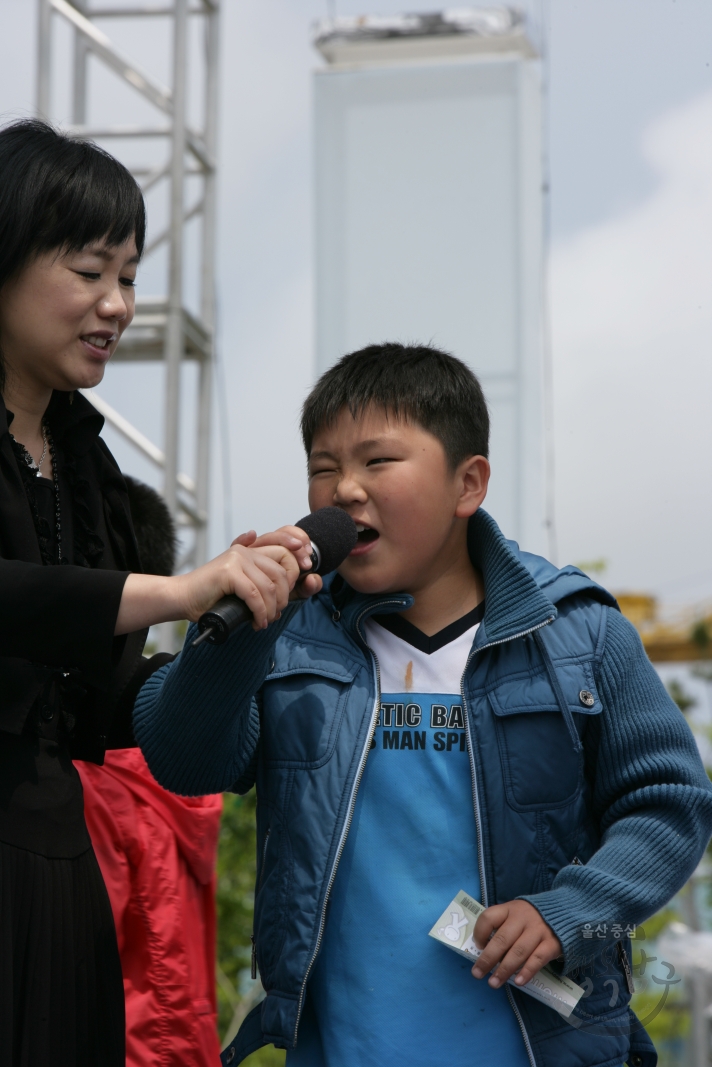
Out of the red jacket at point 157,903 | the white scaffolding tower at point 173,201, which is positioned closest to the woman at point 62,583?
the red jacket at point 157,903

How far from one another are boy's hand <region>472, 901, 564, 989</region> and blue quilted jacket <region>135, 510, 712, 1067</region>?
0.02 meters

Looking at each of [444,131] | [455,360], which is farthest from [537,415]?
[455,360]

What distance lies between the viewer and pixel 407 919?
1737mm

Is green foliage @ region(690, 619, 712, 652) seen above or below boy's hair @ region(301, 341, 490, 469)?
below

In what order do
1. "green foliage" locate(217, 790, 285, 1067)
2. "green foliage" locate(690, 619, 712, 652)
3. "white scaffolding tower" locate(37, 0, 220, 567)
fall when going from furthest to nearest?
"green foliage" locate(690, 619, 712, 652)
"green foliage" locate(217, 790, 285, 1067)
"white scaffolding tower" locate(37, 0, 220, 567)

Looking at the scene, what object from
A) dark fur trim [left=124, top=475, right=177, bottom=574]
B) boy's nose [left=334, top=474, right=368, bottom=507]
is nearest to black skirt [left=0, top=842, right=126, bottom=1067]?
boy's nose [left=334, top=474, right=368, bottom=507]

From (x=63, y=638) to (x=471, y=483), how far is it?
770 millimetres

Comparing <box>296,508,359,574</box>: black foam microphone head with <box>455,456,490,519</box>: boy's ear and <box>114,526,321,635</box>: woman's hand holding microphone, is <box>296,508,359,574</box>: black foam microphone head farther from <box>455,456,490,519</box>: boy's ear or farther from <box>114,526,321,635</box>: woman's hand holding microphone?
<box>455,456,490,519</box>: boy's ear

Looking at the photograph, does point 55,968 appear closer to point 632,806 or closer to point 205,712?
point 205,712

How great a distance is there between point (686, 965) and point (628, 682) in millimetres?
2054

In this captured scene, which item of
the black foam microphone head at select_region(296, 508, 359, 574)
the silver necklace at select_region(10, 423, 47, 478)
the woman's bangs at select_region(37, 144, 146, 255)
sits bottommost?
the black foam microphone head at select_region(296, 508, 359, 574)

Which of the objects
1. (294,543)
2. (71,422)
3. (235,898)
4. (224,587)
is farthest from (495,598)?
(235,898)

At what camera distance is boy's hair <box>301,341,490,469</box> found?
6.42 feet

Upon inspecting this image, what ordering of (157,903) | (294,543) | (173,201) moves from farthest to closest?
1. (173,201)
2. (157,903)
3. (294,543)
